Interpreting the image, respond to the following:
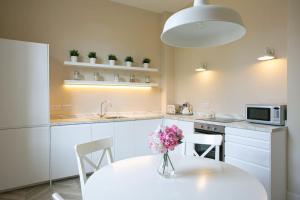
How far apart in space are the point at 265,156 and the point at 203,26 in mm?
1818

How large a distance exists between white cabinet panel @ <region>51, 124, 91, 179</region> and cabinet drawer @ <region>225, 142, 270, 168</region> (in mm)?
2053

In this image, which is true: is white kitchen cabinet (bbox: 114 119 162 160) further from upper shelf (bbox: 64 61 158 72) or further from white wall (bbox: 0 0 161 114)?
upper shelf (bbox: 64 61 158 72)

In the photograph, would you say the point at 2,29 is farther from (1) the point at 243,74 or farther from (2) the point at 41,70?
(1) the point at 243,74

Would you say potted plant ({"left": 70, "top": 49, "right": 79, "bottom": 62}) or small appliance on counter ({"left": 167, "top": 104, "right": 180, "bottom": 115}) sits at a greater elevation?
potted plant ({"left": 70, "top": 49, "right": 79, "bottom": 62})

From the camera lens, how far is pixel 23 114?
286cm

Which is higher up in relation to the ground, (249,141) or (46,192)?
(249,141)

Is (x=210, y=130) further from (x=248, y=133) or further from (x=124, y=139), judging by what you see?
(x=124, y=139)

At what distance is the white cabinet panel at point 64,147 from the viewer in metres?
3.10

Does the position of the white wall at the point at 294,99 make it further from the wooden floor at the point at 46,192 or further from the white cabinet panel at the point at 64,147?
the white cabinet panel at the point at 64,147

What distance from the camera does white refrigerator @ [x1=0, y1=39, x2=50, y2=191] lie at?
9.09 ft

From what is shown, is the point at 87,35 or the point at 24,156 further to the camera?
the point at 87,35

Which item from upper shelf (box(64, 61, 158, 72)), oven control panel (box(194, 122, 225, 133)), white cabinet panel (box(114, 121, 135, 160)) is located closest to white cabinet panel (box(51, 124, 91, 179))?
white cabinet panel (box(114, 121, 135, 160))

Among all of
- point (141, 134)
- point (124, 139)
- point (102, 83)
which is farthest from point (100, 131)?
point (102, 83)

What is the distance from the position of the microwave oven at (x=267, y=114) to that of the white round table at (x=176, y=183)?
1412 millimetres
